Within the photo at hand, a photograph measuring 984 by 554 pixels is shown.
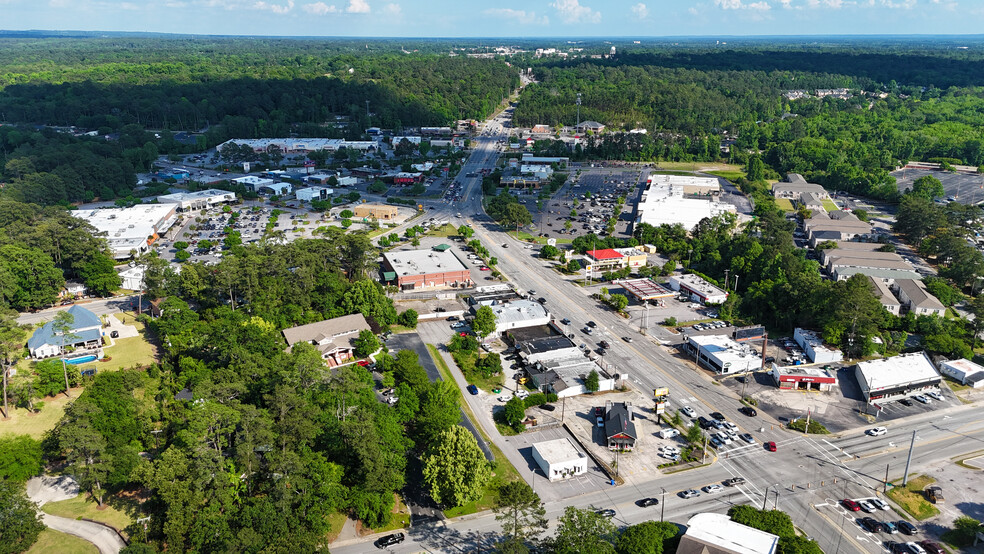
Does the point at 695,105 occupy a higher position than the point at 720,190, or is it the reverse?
the point at 695,105

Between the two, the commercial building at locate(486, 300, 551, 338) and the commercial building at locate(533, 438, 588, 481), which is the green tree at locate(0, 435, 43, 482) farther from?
the commercial building at locate(486, 300, 551, 338)

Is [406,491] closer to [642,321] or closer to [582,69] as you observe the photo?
[642,321]

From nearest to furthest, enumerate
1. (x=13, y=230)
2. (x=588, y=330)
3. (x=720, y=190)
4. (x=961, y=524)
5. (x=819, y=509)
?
(x=961, y=524), (x=819, y=509), (x=588, y=330), (x=13, y=230), (x=720, y=190)

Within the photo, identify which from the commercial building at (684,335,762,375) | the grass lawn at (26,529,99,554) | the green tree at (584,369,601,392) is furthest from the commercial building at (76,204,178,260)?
the commercial building at (684,335,762,375)

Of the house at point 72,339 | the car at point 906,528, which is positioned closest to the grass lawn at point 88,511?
the house at point 72,339

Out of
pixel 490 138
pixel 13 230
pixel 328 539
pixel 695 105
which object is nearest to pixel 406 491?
pixel 328 539

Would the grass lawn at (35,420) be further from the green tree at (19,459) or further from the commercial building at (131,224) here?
the commercial building at (131,224)

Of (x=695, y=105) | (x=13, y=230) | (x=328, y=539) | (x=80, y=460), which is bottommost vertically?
(x=328, y=539)
